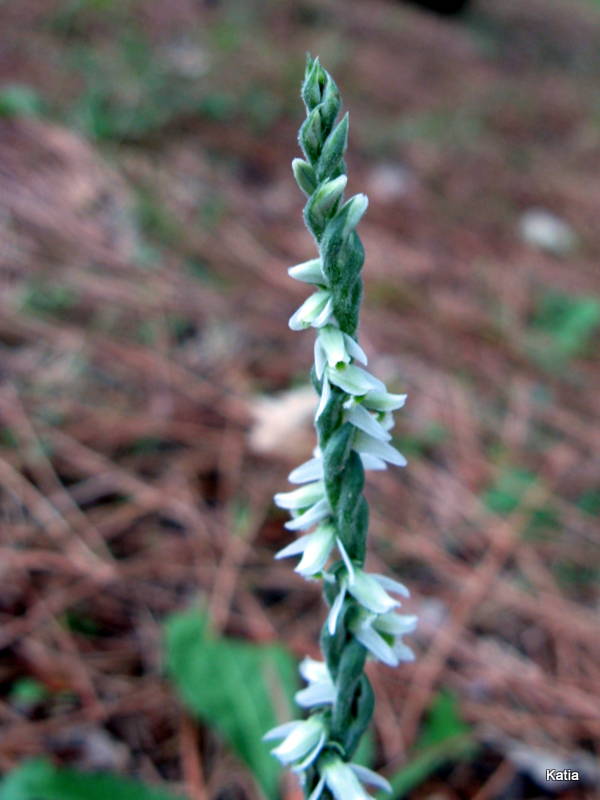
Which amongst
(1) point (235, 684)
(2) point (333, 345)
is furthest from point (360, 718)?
(1) point (235, 684)

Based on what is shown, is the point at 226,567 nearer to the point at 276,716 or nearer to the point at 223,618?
the point at 223,618

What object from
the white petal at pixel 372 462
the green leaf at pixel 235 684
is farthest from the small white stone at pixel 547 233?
the white petal at pixel 372 462

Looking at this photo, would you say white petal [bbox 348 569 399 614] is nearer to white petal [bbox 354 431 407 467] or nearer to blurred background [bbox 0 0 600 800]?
white petal [bbox 354 431 407 467]

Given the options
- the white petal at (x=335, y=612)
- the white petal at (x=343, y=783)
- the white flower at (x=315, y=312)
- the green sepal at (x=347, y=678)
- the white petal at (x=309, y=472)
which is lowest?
the white petal at (x=343, y=783)

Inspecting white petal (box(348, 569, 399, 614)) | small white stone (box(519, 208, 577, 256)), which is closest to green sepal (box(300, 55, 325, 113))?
white petal (box(348, 569, 399, 614))

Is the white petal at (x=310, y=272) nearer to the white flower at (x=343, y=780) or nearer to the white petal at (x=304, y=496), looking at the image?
the white petal at (x=304, y=496)

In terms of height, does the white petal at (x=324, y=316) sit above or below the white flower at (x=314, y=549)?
above
